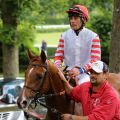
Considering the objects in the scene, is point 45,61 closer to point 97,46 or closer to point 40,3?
point 97,46

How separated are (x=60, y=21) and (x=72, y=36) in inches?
2505

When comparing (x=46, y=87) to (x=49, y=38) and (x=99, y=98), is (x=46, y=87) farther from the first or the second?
(x=49, y=38)

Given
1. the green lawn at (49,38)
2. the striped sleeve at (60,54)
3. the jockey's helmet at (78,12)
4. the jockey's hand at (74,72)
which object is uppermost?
the jockey's helmet at (78,12)

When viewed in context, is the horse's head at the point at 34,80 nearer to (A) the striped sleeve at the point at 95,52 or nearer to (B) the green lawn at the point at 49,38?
(A) the striped sleeve at the point at 95,52

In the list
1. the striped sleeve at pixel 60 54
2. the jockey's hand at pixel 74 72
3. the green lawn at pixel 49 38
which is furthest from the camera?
the green lawn at pixel 49 38

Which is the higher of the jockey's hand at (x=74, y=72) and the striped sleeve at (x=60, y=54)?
the striped sleeve at (x=60, y=54)

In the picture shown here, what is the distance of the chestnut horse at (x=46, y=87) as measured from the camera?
5.75 meters

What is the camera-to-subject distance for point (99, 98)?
511 centimetres

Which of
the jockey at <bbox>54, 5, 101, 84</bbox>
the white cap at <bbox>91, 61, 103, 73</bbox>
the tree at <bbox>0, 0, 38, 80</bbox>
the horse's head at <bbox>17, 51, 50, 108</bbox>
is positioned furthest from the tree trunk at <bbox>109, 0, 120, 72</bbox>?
the tree at <bbox>0, 0, 38, 80</bbox>

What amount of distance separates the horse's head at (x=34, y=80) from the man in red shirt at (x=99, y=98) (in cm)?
62

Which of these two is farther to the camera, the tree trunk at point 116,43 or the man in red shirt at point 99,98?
the tree trunk at point 116,43

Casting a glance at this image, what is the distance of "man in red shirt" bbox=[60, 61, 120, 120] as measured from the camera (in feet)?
16.3

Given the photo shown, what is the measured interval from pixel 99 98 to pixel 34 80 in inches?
39.5

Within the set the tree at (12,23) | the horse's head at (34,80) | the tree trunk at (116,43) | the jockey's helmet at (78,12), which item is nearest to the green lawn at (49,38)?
the tree at (12,23)
